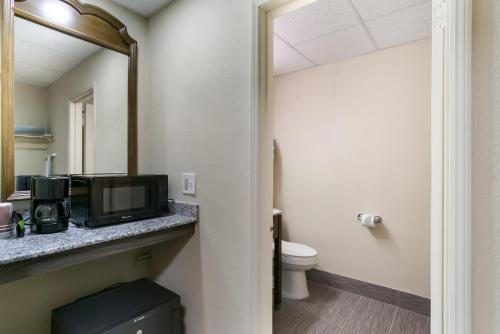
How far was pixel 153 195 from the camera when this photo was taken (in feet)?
5.01

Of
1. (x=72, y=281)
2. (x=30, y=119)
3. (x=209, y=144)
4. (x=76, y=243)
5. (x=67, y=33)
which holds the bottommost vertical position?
(x=72, y=281)

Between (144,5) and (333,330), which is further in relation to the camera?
(333,330)

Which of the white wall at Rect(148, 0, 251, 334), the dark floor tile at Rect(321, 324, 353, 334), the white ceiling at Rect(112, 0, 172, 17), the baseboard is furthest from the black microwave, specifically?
the baseboard

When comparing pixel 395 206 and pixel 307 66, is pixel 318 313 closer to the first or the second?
pixel 395 206

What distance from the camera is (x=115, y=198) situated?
136 centimetres

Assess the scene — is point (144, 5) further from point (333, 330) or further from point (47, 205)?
point (333, 330)

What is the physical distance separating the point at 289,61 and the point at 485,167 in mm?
2137

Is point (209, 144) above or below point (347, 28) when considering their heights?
below

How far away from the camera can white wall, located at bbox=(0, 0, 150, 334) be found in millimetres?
1282

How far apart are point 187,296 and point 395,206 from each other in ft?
6.29

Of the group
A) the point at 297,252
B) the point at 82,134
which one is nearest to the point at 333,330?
the point at 297,252

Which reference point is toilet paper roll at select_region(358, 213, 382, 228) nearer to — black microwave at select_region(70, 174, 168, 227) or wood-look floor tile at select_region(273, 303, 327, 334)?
wood-look floor tile at select_region(273, 303, 327, 334)

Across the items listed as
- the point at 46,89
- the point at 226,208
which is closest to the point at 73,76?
the point at 46,89

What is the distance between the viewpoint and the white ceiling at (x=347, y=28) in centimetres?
166
